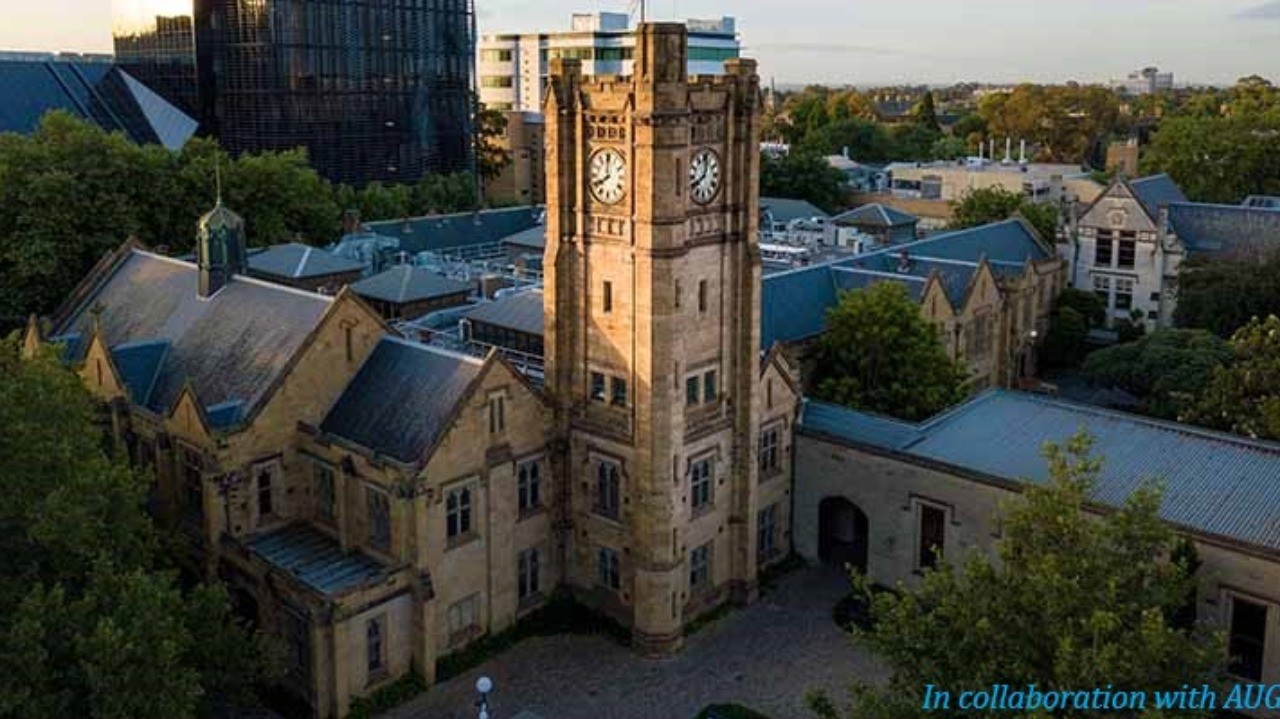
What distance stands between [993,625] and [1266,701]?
1605cm

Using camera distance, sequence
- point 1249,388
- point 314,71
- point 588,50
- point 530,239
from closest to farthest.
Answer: point 1249,388, point 530,239, point 314,71, point 588,50

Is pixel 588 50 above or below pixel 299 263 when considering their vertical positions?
above

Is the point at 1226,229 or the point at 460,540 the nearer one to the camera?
the point at 460,540

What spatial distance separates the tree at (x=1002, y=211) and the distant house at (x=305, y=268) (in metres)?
51.3

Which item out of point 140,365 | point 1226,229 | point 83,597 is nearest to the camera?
point 83,597

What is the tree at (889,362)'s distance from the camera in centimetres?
5300

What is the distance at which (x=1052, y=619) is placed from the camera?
23344 millimetres

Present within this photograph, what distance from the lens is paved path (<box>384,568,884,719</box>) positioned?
122ft

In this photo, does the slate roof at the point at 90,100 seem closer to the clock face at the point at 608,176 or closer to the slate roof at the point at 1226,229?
the clock face at the point at 608,176

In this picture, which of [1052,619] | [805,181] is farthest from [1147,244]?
[1052,619]

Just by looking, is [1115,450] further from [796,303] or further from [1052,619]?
[796,303]

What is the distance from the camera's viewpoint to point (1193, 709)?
2305cm

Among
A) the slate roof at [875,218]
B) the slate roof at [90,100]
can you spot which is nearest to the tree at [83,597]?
the slate roof at [875,218]

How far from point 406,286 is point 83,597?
1295 inches
